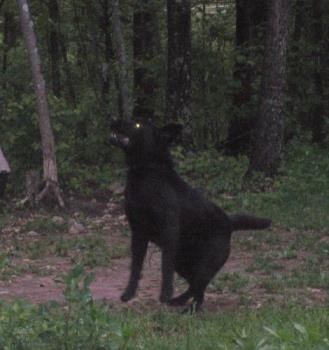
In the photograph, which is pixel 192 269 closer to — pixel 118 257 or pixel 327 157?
pixel 118 257

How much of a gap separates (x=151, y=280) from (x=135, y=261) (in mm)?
2013

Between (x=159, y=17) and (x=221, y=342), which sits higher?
(x=159, y=17)

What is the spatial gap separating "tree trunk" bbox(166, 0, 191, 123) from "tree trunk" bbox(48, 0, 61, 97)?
6174 mm

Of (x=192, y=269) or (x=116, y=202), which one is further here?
(x=116, y=202)

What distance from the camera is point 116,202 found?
15594 millimetres

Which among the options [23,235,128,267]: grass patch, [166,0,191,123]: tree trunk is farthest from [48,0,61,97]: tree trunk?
[23,235,128,267]: grass patch

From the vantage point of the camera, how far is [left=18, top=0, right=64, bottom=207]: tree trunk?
14922 mm

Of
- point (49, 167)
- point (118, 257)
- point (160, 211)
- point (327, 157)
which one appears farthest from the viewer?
point (327, 157)

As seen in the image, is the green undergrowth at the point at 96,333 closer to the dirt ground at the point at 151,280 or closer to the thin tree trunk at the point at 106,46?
the dirt ground at the point at 151,280

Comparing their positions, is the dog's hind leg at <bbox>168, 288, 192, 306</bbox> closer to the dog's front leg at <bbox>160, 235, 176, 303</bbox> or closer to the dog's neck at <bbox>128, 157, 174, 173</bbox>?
the dog's front leg at <bbox>160, 235, 176, 303</bbox>

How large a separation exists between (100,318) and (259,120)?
1164 cm

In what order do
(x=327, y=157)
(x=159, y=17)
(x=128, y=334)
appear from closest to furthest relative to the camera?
(x=128, y=334), (x=327, y=157), (x=159, y=17)

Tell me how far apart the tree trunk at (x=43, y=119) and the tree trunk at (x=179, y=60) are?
4.43 meters

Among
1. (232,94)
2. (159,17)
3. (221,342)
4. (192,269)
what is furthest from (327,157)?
(221,342)
